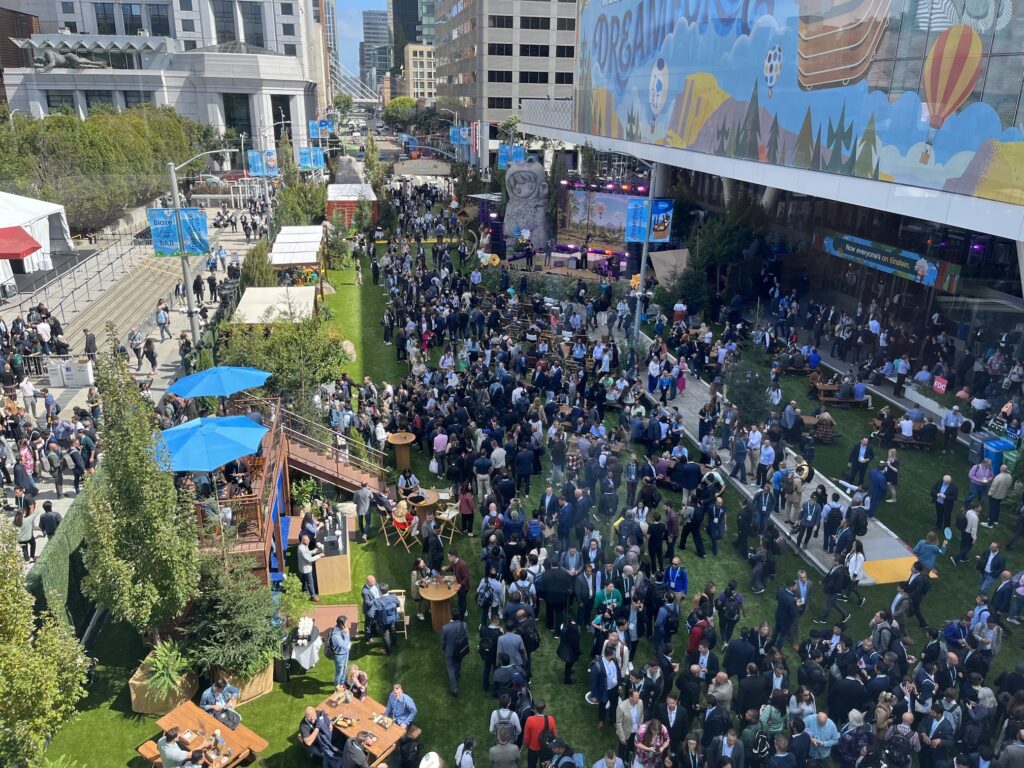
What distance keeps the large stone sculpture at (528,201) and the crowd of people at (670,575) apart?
53.5 ft

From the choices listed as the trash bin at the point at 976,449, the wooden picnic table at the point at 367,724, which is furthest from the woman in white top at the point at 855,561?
the wooden picnic table at the point at 367,724

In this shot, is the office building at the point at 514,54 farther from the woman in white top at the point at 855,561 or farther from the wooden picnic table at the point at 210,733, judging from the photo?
the wooden picnic table at the point at 210,733

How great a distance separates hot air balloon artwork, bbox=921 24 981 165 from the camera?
19672 mm

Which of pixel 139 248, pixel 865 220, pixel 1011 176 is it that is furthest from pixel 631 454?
pixel 139 248

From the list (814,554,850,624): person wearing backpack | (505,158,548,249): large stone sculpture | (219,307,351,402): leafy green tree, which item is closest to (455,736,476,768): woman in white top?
(814,554,850,624): person wearing backpack

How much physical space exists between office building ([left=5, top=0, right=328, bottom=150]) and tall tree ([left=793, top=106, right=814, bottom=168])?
57544mm

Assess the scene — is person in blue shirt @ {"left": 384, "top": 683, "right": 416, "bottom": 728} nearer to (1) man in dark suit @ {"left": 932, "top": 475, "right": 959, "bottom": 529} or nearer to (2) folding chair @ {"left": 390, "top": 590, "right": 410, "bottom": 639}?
(2) folding chair @ {"left": 390, "top": 590, "right": 410, "bottom": 639}

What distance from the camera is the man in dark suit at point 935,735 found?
909 cm

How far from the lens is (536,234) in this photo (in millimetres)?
40250

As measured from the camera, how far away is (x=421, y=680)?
1197 centimetres

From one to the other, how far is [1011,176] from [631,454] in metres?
11.4

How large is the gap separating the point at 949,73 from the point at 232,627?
21.6m

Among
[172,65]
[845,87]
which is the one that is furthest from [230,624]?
[172,65]

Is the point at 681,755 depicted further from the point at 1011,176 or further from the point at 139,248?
the point at 139,248
